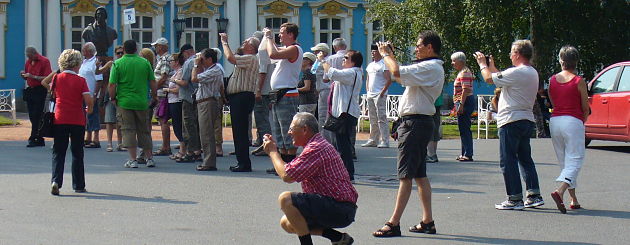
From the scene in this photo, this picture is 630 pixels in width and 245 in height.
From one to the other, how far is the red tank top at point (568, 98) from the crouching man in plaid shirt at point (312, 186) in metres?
3.46

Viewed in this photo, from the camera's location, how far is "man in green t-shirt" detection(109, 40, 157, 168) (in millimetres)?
13609

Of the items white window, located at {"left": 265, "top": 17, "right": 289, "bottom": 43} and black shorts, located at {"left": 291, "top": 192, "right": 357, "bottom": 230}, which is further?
white window, located at {"left": 265, "top": 17, "right": 289, "bottom": 43}

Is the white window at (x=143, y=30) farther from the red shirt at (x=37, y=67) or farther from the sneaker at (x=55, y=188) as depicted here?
the sneaker at (x=55, y=188)

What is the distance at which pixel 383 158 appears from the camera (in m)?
16.0

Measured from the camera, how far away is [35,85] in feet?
58.1

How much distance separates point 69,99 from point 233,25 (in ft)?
Result: 85.2

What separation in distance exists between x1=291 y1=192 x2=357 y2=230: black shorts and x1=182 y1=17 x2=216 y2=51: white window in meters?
30.4

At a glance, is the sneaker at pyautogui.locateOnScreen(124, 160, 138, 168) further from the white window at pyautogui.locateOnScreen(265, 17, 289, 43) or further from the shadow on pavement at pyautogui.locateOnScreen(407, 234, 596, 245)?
the white window at pyautogui.locateOnScreen(265, 17, 289, 43)

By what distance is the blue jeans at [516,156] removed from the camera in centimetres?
1022

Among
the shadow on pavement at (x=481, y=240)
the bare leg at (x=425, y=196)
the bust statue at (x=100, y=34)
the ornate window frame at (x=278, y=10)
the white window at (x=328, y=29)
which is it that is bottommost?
the shadow on pavement at (x=481, y=240)

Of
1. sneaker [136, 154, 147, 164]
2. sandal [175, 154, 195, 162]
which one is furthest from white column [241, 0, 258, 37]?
sneaker [136, 154, 147, 164]

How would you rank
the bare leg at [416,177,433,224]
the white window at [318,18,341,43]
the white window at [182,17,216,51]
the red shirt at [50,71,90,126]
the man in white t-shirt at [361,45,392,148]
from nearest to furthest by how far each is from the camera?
the bare leg at [416,177,433,224] < the red shirt at [50,71,90,126] < the man in white t-shirt at [361,45,392,148] < the white window at [182,17,216,51] < the white window at [318,18,341,43]

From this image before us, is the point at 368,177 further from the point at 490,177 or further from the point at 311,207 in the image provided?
the point at 311,207

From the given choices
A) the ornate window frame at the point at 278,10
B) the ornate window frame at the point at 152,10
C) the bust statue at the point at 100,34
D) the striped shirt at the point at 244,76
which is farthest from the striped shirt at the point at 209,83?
the ornate window frame at the point at 278,10
